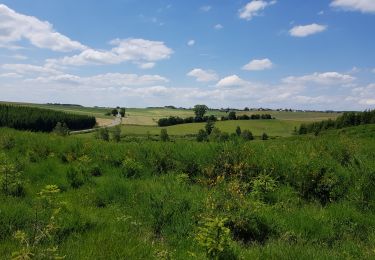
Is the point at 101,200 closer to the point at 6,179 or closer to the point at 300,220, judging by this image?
the point at 6,179

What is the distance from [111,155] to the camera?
455 inches

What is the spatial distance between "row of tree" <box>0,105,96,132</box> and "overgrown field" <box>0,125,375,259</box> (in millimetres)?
84600

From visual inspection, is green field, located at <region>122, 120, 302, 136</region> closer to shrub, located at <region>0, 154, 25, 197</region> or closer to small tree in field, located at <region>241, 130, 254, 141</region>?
small tree in field, located at <region>241, 130, 254, 141</region>

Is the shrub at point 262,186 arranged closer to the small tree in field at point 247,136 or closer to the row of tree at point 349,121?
the small tree in field at point 247,136

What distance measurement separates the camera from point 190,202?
712cm

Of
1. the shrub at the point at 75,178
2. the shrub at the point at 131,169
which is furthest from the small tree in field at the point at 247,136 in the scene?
the shrub at the point at 75,178

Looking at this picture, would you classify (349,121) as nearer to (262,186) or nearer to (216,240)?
(262,186)

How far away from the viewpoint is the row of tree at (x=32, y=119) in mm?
94062

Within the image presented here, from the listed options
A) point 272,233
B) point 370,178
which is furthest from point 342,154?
point 272,233

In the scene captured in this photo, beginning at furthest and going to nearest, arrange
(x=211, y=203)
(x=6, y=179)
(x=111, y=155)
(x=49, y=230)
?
1. (x=111, y=155)
2. (x=6, y=179)
3. (x=211, y=203)
4. (x=49, y=230)

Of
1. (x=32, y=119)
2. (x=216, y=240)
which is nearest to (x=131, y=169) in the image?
(x=216, y=240)

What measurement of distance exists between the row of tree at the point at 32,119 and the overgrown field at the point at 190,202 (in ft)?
278

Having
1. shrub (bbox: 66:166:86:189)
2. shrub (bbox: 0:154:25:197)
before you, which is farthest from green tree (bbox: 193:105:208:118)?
shrub (bbox: 0:154:25:197)

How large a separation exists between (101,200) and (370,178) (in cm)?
566
